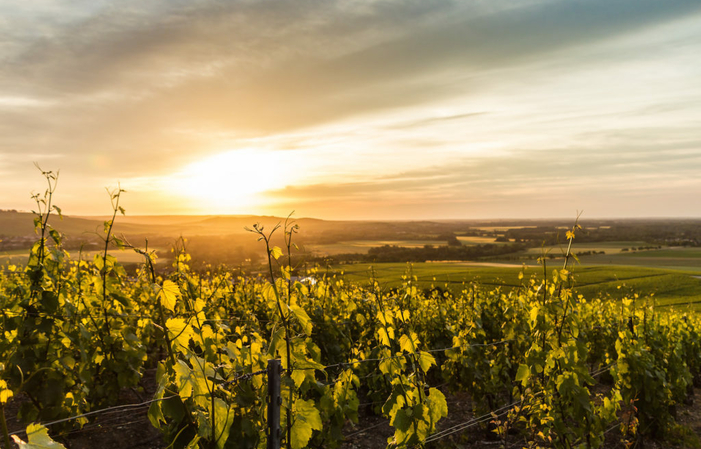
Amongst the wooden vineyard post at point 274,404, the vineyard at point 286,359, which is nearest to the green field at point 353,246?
the vineyard at point 286,359

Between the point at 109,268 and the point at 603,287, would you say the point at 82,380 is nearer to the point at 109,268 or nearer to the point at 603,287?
the point at 109,268

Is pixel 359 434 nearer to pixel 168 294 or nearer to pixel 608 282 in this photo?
pixel 168 294

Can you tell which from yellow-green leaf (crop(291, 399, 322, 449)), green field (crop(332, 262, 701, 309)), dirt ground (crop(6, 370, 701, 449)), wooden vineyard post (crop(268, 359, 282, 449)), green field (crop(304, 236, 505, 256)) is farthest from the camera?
green field (crop(332, 262, 701, 309))

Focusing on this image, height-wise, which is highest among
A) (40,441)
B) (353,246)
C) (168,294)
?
(168,294)

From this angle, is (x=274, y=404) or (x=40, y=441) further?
(x=274, y=404)


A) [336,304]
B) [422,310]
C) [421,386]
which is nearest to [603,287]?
[422,310]

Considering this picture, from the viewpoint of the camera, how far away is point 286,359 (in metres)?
2.60

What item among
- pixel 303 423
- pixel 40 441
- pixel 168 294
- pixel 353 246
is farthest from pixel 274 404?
pixel 353 246

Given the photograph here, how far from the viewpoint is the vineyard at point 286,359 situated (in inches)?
92.8

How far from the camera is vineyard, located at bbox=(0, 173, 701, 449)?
2357 millimetres

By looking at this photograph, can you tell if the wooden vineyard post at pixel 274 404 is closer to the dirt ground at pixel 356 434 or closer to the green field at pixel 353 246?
the green field at pixel 353 246

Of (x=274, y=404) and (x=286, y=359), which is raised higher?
(x=286, y=359)

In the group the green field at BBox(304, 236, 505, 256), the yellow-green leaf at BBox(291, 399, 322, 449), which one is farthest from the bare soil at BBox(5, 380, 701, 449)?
the yellow-green leaf at BBox(291, 399, 322, 449)

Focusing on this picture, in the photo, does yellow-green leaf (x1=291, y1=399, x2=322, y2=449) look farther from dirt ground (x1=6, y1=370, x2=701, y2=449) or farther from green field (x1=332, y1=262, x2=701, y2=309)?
green field (x1=332, y1=262, x2=701, y2=309)
